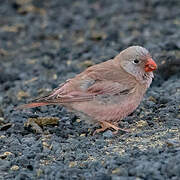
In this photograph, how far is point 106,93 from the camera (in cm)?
573

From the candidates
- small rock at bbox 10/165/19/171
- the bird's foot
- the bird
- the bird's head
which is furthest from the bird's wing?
small rock at bbox 10/165/19/171

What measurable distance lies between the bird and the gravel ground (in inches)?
9.8

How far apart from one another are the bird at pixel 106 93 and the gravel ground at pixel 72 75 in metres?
0.25

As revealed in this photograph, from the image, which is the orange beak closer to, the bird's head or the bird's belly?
the bird's head

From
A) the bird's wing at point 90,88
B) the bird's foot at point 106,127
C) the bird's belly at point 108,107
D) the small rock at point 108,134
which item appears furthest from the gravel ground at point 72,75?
the bird's wing at point 90,88

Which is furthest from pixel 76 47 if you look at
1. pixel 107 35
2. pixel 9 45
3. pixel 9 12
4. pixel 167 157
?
pixel 167 157

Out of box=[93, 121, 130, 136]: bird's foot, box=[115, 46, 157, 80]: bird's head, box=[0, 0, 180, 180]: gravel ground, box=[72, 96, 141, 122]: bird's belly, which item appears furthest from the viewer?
box=[115, 46, 157, 80]: bird's head

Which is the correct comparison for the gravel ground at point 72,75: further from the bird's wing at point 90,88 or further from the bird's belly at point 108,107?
the bird's wing at point 90,88

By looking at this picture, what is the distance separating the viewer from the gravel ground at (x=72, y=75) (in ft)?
15.8

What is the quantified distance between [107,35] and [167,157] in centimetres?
574

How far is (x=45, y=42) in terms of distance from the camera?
10.3 meters

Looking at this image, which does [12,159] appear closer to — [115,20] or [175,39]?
[175,39]

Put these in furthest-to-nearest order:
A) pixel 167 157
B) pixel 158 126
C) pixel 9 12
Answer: pixel 9 12, pixel 158 126, pixel 167 157

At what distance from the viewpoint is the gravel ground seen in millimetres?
4816
